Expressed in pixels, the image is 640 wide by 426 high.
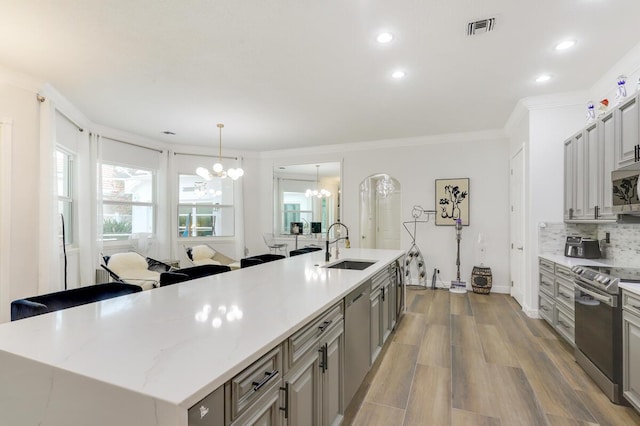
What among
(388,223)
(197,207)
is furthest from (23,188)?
(388,223)

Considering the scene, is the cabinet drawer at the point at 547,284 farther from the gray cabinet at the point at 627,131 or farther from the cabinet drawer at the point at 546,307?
the gray cabinet at the point at 627,131

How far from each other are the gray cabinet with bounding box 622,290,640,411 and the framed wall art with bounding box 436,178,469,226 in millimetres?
3667

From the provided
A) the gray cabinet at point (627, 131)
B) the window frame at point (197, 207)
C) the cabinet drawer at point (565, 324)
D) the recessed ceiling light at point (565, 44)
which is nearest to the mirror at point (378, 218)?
the window frame at point (197, 207)

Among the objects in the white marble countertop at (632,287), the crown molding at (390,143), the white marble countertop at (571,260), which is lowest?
the white marble countertop at (571,260)

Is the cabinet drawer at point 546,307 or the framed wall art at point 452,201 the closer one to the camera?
the cabinet drawer at point 546,307

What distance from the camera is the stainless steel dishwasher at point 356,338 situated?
2045 mm

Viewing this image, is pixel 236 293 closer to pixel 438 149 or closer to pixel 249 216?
pixel 438 149

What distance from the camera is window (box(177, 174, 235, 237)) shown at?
6855 mm

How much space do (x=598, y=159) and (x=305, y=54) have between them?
119 inches

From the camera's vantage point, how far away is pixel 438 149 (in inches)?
236

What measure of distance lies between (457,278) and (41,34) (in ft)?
20.8

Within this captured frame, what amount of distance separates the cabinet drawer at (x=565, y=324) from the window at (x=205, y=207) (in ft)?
20.0

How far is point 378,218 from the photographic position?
7.58 m

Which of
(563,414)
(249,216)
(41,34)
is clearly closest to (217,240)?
(249,216)
